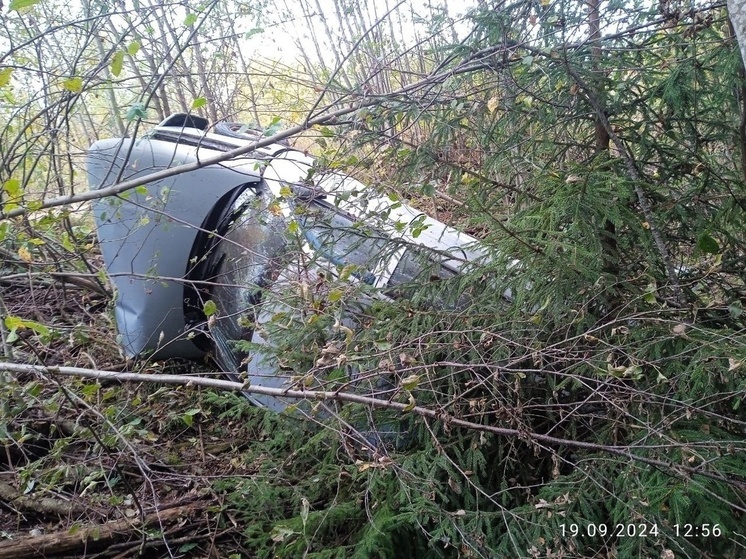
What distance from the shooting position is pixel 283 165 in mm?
4445

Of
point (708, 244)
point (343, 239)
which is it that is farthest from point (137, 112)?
point (708, 244)

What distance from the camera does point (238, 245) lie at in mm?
3332

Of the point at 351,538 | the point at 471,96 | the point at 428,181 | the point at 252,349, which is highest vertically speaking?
the point at 471,96

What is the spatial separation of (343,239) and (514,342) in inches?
57.9

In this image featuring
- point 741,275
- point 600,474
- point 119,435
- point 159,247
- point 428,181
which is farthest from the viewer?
point 159,247

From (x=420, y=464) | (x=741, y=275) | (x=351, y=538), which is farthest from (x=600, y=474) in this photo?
(x=741, y=275)

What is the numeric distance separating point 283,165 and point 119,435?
2.58m

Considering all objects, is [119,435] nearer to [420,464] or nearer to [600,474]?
[420,464]

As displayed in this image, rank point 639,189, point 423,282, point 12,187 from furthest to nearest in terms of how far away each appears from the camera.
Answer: point 423,282 → point 639,189 → point 12,187

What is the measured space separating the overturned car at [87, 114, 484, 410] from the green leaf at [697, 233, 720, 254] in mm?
1185

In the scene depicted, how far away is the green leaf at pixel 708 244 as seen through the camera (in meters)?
2.74

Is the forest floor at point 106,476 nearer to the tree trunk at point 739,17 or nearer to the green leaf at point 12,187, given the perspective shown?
the green leaf at point 12,187

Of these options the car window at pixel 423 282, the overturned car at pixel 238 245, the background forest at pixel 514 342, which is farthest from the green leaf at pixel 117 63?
the car window at pixel 423 282
